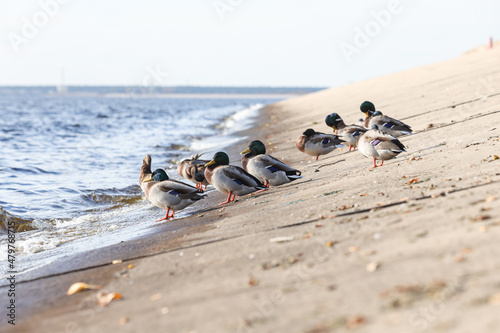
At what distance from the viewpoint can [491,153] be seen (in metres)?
6.98

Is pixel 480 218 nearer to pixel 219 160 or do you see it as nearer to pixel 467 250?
pixel 467 250

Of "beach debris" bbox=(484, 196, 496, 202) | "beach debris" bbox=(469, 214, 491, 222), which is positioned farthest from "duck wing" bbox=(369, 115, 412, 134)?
"beach debris" bbox=(469, 214, 491, 222)

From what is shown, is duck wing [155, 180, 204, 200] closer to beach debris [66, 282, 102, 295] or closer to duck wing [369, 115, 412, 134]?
beach debris [66, 282, 102, 295]

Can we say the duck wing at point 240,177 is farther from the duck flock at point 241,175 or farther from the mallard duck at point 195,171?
the mallard duck at point 195,171

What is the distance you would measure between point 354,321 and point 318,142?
7.76 meters

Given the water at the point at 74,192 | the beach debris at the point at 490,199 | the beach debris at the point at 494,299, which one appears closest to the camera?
the beach debris at the point at 494,299

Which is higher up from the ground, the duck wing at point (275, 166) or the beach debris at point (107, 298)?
the duck wing at point (275, 166)

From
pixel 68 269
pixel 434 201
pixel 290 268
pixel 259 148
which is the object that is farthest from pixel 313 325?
pixel 259 148

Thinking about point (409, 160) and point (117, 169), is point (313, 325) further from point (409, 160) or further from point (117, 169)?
point (117, 169)

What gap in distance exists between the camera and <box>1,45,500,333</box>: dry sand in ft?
10.2

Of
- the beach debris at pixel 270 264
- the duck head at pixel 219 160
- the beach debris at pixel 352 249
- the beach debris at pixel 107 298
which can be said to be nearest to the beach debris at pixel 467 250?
the beach debris at pixel 352 249

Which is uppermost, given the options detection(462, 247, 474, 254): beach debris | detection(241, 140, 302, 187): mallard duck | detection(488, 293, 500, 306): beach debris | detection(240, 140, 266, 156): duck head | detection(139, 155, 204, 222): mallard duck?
detection(240, 140, 266, 156): duck head

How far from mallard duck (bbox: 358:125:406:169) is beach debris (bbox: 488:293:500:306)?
5.58 metres

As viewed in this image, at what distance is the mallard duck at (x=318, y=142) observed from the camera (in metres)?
10.6
